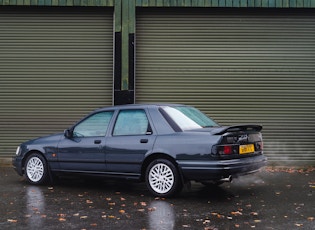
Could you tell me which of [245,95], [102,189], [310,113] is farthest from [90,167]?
[310,113]

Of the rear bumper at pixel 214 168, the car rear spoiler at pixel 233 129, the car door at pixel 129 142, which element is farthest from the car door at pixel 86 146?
the car rear spoiler at pixel 233 129

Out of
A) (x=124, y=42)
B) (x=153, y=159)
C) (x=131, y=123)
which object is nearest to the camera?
(x=153, y=159)

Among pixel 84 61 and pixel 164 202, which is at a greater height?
pixel 84 61

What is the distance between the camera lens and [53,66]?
1250 cm

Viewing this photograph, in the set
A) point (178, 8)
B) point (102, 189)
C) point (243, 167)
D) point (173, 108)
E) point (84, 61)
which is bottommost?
point (102, 189)

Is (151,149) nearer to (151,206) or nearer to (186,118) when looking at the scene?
(186,118)

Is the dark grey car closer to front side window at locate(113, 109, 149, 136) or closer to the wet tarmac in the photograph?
front side window at locate(113, 109, 149, 136)

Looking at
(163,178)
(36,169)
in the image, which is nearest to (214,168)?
(163,178)

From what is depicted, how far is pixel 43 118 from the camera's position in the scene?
12414mm

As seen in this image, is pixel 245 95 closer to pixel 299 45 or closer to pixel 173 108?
pixel 299 45

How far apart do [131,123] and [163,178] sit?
1.20 metres

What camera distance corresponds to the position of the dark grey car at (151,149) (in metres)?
6.81

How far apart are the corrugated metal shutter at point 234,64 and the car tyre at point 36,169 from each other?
4.51m

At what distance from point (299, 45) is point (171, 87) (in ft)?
13.0
